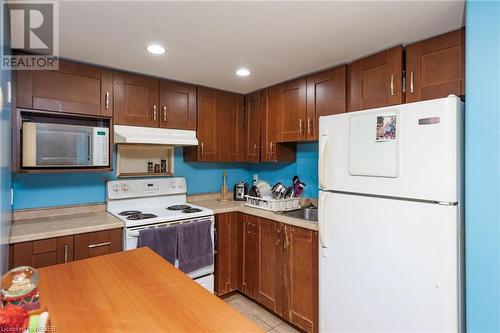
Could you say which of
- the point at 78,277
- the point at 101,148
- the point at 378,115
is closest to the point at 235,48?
the point at 378,115

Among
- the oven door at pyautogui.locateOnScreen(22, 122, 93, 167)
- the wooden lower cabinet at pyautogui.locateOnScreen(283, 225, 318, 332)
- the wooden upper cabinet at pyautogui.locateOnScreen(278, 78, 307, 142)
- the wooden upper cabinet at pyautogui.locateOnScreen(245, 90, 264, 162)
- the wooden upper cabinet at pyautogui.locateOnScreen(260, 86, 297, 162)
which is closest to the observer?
the oven door at pyautogui.locateOnScreen(22, 122, 93, 167)

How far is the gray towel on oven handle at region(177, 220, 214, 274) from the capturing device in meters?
2.44

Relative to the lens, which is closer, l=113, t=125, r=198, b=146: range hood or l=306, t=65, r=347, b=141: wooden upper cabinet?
l=306, t=65, r=347, b=141: wooden upper cabinet

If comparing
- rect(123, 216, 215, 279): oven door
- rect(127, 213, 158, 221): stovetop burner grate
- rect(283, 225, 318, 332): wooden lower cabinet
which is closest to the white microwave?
rect(127, 213, 158, 221): stovetop burner grate

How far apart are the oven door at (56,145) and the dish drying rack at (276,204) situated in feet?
5.02

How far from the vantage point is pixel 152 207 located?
9.37 feet

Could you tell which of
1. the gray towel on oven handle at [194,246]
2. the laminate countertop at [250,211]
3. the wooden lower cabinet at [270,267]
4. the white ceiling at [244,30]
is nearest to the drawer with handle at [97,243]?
the gray towel on oven handle at [194,246]

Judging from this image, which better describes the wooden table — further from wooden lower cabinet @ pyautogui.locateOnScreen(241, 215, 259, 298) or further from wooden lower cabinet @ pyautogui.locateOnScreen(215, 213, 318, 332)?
wooden lower cabinet @ pyautogui.locateOnScreen(241, 215, 259, 298)

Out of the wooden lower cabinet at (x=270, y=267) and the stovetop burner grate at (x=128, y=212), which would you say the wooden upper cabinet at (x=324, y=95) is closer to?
the wooden lower cabinet at (x=270, y=267)

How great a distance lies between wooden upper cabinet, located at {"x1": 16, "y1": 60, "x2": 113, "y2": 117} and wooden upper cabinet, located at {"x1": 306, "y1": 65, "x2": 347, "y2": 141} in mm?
1767

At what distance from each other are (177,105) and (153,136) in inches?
17.6

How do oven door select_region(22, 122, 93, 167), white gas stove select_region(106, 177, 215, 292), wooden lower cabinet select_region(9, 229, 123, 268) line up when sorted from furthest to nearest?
1. white gas stove select_region(106, 177, 215, 292)
2. oven door select_region(22, 122, 93, 167)
3. wooden lower cabinet select_region(9, 229, 123, 268)

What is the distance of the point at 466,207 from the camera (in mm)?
1378

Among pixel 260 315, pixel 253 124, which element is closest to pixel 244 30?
pixel 253 124
